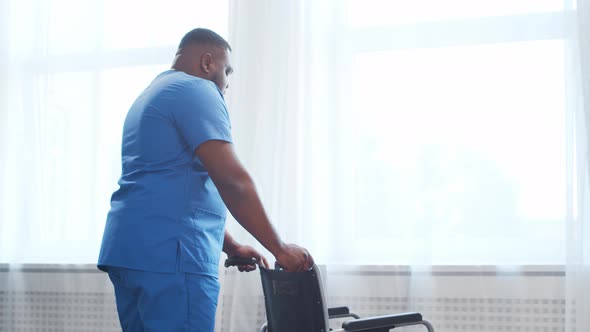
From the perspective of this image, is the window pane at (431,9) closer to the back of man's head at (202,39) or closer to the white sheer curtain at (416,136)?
the white sheer curtain at (416,136)

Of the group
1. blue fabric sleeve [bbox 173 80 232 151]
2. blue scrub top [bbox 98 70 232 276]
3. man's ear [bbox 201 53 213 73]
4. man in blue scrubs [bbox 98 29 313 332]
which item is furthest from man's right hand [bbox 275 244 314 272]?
man's ear [bbox 201 53 213 73]

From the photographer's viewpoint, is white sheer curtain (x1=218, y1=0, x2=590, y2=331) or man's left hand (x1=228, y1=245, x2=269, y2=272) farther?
white sheer curtain (x1=218, y1=0, x2=590, y2=331)

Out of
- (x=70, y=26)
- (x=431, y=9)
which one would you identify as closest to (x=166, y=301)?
(x=431, y=9)

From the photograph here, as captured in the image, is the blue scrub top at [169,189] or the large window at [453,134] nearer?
the blue scrub top at [169,189]

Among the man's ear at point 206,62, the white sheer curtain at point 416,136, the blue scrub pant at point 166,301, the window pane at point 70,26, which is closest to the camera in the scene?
the blue scrub pant at point 166,301

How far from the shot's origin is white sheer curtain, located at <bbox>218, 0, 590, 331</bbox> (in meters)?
2.58

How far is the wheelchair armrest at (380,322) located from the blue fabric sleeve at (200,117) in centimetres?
54

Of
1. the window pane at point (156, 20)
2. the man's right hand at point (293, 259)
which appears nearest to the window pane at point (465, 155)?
the window pane at point (156, 20)

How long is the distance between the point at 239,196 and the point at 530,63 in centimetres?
148

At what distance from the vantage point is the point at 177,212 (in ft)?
5.53

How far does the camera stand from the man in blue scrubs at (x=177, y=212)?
1.64 meters

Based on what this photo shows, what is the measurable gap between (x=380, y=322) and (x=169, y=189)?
616mm

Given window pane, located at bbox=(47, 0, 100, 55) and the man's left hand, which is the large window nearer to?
the man's left hand

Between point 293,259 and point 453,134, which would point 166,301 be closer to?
point 293,259
